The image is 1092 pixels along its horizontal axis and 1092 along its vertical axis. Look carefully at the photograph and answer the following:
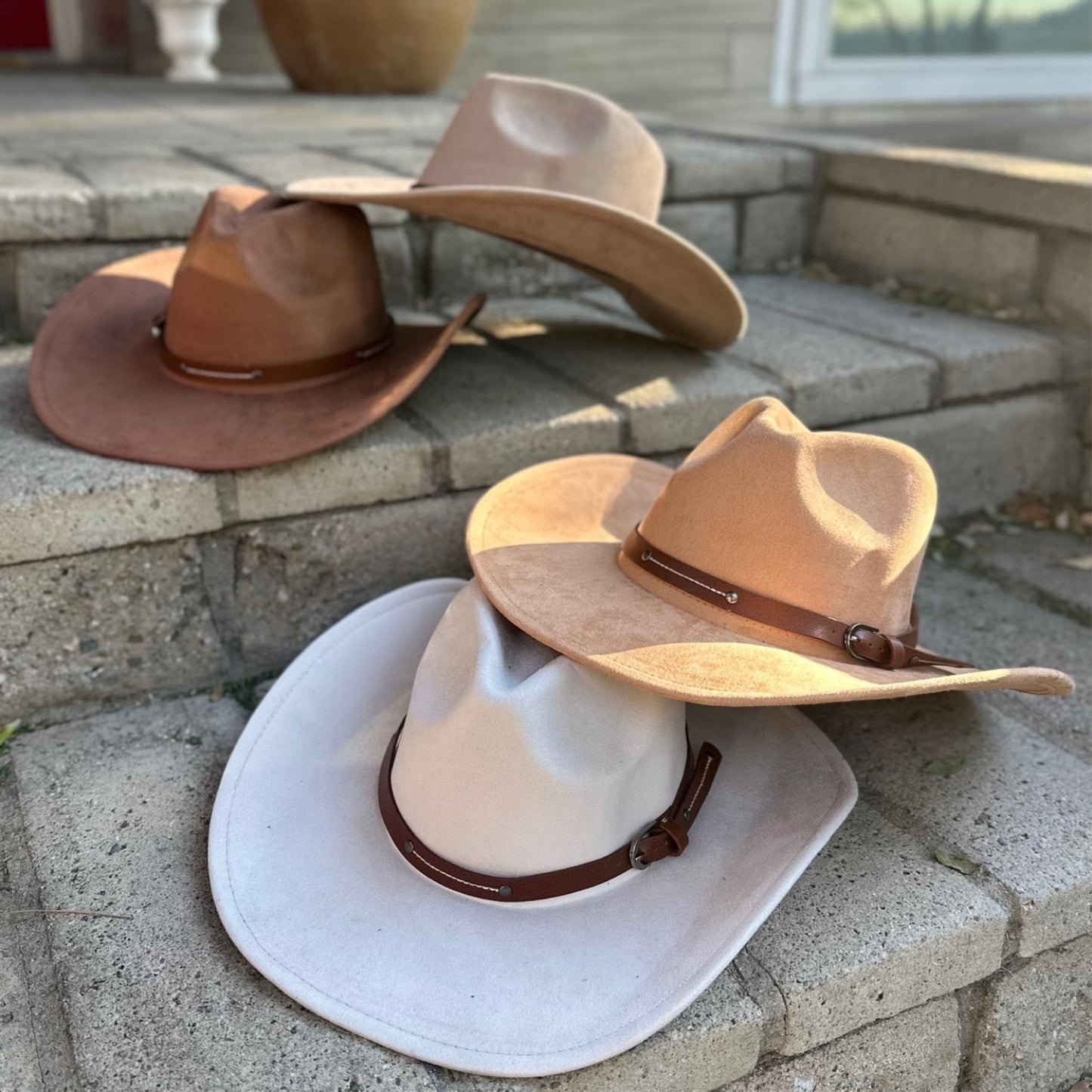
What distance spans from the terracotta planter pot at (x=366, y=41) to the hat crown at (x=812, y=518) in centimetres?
371

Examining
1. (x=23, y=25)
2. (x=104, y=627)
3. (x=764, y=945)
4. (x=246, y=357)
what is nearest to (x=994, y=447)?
(x=764, y=945)

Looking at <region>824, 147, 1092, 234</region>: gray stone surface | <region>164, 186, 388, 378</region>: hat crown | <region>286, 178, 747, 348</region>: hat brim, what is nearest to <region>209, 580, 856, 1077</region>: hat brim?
<region>164, 186, 388, 378</region>: hat crown

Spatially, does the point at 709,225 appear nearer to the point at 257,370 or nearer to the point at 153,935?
the point at 257,370

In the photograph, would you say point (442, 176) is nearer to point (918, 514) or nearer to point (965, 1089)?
point (918, 514)

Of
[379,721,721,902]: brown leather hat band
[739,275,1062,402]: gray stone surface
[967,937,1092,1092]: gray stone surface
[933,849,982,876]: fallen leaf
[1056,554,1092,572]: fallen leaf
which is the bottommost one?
[967,937,1092,1092]: gray stone surface

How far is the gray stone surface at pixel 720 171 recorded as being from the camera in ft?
9.80

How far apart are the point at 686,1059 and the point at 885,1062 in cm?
35

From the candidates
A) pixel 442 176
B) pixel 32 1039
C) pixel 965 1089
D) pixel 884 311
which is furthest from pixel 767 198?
pixel 32 1039

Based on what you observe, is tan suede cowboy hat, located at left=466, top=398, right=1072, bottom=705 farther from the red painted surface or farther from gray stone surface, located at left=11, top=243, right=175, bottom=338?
the red painted surface

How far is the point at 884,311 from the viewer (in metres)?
2.80

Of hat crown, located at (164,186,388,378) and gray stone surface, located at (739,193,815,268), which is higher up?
hat crown, located at (164,186,388,378)

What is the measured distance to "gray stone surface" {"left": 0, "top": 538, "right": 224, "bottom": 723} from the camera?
176 centimetres

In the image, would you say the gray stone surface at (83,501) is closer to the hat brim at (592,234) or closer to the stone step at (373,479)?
the stone step at (373,479)

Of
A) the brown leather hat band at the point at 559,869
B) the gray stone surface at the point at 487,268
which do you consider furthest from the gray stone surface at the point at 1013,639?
the gray stone surface at the point at 487,268
